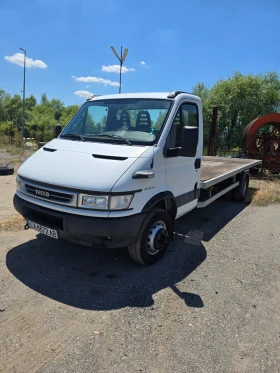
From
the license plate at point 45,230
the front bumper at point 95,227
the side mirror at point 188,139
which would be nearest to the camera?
the front bumper at point 95,227

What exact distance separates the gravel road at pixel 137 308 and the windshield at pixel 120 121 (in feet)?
5.45

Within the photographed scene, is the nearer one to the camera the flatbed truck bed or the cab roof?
the cab roof

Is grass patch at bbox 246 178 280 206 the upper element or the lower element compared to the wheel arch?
lower

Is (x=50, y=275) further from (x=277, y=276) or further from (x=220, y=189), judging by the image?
(x=220, y=189)

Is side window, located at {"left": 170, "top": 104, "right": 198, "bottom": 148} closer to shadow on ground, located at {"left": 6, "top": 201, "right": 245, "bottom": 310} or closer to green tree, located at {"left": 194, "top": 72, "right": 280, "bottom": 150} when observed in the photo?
shadow on ground, located at {"left": 6, "top": 201, "right": 245, "bottom": 310}

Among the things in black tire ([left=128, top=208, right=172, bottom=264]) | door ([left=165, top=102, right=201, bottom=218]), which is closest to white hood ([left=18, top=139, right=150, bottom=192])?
door ([left=165, top=102, right=201, bottom=218])

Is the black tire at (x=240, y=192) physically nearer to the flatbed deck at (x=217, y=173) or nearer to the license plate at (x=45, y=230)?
the flatbed deck at (x=217, y=173)

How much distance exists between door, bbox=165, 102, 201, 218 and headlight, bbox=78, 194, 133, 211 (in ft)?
3.08

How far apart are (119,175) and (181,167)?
1.36 m

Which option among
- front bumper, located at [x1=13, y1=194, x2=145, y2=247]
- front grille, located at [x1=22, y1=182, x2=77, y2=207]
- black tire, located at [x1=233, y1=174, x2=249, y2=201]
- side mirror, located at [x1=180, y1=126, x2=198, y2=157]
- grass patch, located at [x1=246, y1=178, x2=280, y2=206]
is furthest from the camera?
grass patch, located at [x1=246, y1=178, x2=280, y2=206]

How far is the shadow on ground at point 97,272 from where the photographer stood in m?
3.35

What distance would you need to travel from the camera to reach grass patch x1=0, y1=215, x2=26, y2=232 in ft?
16.9

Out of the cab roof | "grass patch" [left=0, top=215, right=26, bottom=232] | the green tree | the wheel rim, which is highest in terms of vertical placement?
the green tree

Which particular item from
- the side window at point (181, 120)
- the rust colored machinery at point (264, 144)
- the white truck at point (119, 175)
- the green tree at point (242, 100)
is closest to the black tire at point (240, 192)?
the white truck at point (119, 175)
